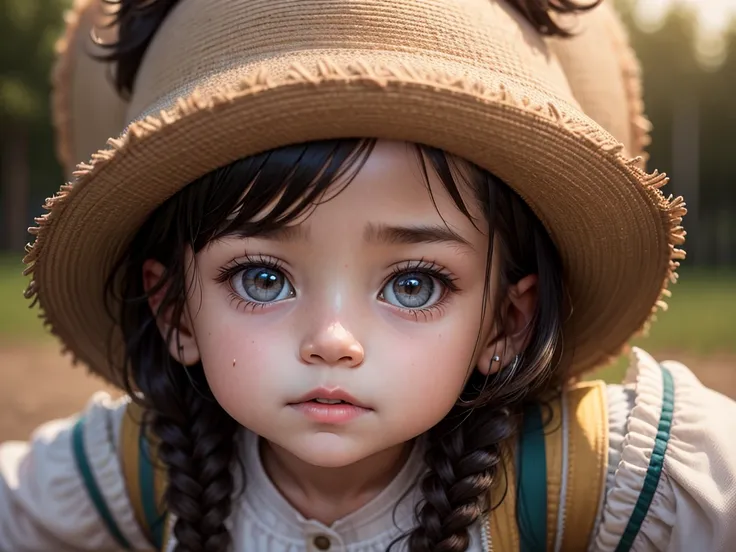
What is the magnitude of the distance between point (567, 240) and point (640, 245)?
0.39 ft

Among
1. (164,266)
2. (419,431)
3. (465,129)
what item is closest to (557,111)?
(465,129)

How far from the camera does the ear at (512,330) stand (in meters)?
1.48

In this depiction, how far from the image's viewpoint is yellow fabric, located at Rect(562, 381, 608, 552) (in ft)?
4.80

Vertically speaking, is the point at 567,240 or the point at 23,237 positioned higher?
the point at 567,240

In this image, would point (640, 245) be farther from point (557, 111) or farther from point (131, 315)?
point (131, 315)

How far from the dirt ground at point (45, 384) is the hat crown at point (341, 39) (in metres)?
2.16

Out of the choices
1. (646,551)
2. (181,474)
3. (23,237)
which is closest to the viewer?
(646,551)

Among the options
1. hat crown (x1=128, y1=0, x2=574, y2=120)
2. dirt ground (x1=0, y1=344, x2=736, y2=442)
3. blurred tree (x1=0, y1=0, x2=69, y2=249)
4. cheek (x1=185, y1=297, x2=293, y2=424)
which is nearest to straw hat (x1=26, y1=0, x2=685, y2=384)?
hat crown (x1=128, y1=0, x2=574, y2=120)

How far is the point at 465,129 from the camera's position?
3.94ft

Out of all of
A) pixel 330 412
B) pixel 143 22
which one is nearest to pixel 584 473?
pixel 330 412

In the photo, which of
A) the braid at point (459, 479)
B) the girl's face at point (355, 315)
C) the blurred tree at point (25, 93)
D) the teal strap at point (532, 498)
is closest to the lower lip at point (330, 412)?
the girl's face at point (355, 315)

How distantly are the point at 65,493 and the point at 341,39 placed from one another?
109 cm

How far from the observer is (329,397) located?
4.17 ft

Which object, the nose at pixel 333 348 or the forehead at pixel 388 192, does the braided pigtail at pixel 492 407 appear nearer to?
the forehead at pixel 388 192
